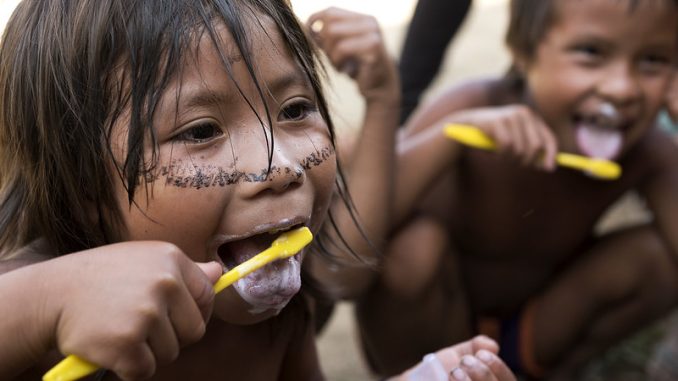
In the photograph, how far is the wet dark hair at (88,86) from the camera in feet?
3.02

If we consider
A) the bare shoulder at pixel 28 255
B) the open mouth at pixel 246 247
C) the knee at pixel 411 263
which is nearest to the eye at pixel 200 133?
the open mouth at pixel 246 247

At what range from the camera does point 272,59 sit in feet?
3.19

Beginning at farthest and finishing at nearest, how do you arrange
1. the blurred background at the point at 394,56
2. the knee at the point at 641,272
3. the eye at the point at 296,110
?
the blurred background at the point at 394,56, the knee at the point at 641,272, the eye at the point at 296,110

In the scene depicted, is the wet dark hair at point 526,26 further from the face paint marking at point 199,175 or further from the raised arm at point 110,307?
the raised arm at point 110,307

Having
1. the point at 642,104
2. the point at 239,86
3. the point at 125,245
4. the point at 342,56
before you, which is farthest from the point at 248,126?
the point at 642,104

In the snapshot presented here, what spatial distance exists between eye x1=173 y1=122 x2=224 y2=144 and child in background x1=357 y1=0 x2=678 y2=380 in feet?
2.30

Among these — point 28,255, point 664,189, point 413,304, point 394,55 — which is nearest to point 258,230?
point 28,255

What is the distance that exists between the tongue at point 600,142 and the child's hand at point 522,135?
8 centimetres

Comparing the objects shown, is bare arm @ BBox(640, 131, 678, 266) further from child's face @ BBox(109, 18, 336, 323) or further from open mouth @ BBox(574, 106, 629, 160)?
child's face @ BBox(109, 18, 336, 323)

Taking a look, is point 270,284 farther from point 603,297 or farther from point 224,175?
point 603,297

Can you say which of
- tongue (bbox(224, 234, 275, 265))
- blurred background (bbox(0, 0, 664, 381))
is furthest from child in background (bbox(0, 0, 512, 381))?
blurred background (bbox(0, 0, 664, 381))

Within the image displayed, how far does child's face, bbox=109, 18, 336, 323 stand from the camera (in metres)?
0.92

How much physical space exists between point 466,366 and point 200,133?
0.41 m

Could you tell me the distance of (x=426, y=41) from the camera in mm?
1854
